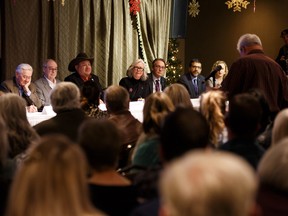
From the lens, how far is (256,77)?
5.43 meters

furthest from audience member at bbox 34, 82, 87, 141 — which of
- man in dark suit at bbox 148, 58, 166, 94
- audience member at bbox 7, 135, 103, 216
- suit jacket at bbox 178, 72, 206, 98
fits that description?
suit jacket at bbox 178, 72, 206, 98

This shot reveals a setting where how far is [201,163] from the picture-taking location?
1367 mm

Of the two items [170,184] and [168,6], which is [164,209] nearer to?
[170,184]

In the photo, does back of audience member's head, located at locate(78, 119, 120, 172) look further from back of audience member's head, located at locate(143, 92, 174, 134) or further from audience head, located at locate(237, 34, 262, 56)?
audience head, located at locate(237, 34, 262, 56)

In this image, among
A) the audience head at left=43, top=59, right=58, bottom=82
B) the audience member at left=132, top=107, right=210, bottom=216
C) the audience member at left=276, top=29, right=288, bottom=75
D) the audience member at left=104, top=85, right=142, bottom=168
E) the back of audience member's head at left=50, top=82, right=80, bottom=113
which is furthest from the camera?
the audience member at left=276, top=29, right=288, bottom=75


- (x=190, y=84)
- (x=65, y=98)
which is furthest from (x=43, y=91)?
(x=65, y=98)

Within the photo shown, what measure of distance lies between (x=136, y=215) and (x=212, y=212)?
725 mm

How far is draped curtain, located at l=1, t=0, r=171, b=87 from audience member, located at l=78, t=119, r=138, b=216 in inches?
224

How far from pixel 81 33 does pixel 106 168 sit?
6265 mm

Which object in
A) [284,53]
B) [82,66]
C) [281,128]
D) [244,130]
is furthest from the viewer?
[284,53]

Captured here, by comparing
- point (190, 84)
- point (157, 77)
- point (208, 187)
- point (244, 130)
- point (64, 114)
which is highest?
point (208, 187)

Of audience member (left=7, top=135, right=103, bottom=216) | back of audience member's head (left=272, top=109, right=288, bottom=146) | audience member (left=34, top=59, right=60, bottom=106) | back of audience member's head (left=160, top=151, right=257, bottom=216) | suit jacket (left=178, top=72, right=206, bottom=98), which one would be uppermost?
back of audience member's head (left=160, top=151, right=257, bottom=216)

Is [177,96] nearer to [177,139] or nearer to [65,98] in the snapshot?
[65,98]

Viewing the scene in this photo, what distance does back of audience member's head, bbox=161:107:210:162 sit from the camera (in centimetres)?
241
